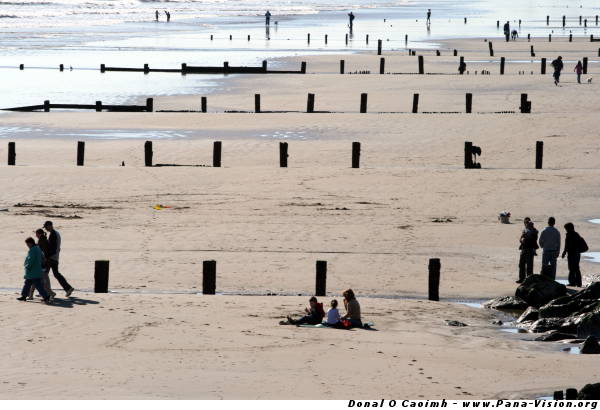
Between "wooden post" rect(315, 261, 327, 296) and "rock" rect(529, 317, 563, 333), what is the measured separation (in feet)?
11.4

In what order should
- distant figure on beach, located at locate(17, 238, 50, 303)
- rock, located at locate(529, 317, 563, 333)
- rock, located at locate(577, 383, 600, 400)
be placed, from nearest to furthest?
rock, located at locate(577, 383, 600, 400)
rock, located at locate(529, 317, 563, 333)
distant figure on beach, located at locate(17, 238, 50, 303)

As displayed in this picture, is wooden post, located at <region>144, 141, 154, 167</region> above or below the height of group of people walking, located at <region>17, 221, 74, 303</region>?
above

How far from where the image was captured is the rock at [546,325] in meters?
16.9

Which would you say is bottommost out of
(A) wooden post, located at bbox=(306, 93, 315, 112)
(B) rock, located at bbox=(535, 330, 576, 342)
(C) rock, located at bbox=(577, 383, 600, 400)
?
(B) rock, located at bbox=(535, 330, 576, 342)

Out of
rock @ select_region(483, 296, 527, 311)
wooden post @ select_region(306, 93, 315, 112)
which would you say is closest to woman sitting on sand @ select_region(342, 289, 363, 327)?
rock @ select_region(483, 296, 527, 311)

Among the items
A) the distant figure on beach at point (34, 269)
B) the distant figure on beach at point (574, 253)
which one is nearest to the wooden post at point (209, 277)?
the distant figure on beach at point (34, 269)

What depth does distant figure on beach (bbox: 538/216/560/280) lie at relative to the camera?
19781 mm

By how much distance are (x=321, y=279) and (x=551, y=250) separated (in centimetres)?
415

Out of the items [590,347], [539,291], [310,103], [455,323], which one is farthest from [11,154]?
[590,347]

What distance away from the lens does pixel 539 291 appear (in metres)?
18.4

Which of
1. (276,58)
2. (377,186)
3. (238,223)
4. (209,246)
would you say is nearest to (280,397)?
(209,246)

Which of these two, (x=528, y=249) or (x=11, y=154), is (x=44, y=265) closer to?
(x=528, y=249)

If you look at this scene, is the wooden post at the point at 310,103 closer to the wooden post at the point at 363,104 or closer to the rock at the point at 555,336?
the wooden post at the point at 363,104

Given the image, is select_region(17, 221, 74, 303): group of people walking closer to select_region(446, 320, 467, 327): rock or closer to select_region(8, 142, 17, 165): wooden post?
select_region(446, 320, 467, 327): rock
